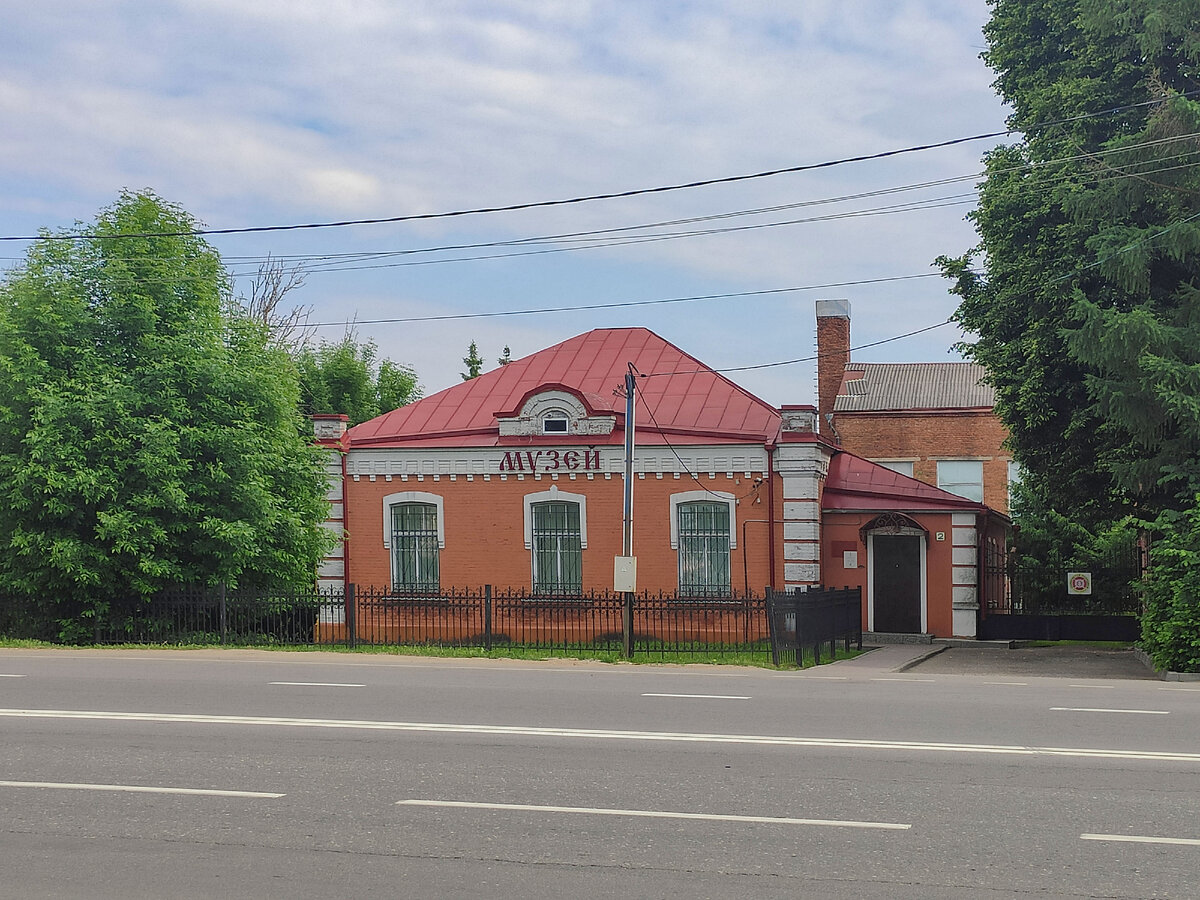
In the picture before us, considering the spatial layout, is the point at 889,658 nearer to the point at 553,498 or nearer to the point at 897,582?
the point at 897,582

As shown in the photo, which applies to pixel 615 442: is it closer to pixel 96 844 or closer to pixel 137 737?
pixel 137 737

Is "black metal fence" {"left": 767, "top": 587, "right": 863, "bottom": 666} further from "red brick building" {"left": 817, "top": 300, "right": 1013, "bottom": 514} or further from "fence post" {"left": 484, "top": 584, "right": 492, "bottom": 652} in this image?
"red brick building" {"left": 817, "top": 300, "right": 1013, "bottom": 514}

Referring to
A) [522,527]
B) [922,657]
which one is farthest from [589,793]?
[522,527]

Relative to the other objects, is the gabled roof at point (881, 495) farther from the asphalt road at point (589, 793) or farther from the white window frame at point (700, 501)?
the asphalt road at point (589, 793)

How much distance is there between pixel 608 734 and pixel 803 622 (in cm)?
970

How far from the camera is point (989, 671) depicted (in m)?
20.8

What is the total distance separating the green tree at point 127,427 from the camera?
891 inches

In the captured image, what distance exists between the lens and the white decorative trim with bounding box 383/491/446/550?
27328mm

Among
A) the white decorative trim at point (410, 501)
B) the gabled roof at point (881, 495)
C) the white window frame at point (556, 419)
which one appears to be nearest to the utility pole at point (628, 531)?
the white window frame at point (556, 419)

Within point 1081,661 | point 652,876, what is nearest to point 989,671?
point 1081,661

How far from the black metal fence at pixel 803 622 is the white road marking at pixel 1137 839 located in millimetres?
12509

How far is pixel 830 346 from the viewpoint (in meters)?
46.9

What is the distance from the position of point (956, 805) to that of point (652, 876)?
263 cm

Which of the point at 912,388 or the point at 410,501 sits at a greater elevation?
the point at 912,388
